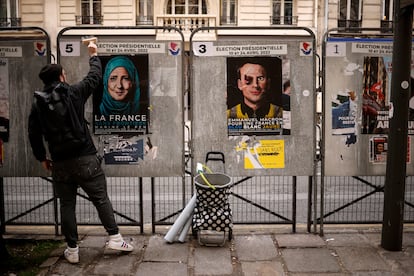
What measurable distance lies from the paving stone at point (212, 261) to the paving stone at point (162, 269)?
5.5 inches

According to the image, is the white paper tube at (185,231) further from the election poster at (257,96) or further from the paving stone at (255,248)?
the election poster at (257,96)

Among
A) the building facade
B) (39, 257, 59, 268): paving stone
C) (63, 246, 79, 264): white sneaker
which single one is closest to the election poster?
(63, 246, 79, 264): white sneaker

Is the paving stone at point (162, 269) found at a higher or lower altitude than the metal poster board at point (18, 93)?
lower

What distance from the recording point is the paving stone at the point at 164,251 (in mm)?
4629

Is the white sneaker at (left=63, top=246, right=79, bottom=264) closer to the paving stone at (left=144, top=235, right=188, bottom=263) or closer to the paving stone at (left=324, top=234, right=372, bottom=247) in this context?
the paving stone at (left=144, top=235, right=188, bottom=263)

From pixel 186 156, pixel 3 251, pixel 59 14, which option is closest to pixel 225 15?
pixel 59 14

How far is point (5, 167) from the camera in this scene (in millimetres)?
5238

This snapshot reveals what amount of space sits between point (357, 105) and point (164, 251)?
2.81m

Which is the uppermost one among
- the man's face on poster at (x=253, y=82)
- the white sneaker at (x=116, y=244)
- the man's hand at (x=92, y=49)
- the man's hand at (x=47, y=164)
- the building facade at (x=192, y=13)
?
the building facade at (x=192, y=13)

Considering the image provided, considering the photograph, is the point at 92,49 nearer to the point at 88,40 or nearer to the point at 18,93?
the point at 88,40

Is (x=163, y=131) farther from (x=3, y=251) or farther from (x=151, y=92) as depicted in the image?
(x=3, y=251)

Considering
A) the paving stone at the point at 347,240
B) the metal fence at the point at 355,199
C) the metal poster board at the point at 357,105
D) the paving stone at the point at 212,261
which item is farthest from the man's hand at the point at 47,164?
the metal fence at the point at 355,199

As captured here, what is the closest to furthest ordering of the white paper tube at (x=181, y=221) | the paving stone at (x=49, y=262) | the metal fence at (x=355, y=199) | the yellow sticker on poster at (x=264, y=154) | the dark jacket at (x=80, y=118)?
1. the dark jacket at (x=80, y=118)
2. the paving stone at (x=49, y=262)
3. the white paper tube at (x=181, y=221)
4. the yellow sticker on poster at (x=264, y=154)
5. the metal fence at (x=355, y=199)

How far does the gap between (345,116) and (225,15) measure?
67.7 feet
